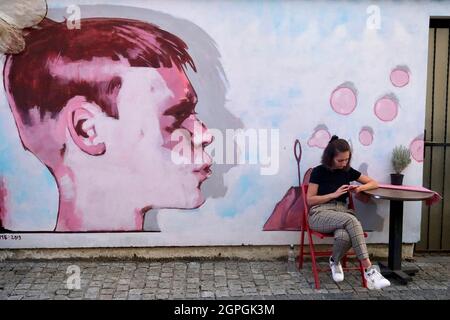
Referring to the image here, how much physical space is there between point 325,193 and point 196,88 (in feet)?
6.02

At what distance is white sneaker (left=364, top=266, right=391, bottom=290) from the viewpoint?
479 cm

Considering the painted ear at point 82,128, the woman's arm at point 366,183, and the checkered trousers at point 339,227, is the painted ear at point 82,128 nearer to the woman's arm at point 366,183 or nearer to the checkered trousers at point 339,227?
the checkered trousers at point 339,227

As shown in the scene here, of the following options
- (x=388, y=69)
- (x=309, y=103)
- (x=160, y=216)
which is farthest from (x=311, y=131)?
(x=160, y=216)

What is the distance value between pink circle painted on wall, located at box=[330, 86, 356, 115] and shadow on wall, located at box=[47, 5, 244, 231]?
109cm

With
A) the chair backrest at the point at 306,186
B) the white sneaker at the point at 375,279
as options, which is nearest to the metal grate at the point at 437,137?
the chair backrest at the point at 306,186

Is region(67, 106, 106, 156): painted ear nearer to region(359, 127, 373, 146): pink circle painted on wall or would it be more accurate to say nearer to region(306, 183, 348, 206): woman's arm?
region(306, 183, 348, 206): woman's arm

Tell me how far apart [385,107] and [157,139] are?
2631mm

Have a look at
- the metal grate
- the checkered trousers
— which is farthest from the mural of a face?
the metal grate

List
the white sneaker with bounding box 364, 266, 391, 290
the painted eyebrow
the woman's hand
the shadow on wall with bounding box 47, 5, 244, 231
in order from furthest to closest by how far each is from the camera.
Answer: the painted eyebrow → the shadow on wall with bounding box 47, 5, 244, 231 → the woman's hand → the white sneaker with bounding box 364, 266, 391, 290

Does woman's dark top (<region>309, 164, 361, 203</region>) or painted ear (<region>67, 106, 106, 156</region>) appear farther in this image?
painted ear (<region>67, 106, 106, 156</region>)

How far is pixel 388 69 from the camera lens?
5633mm

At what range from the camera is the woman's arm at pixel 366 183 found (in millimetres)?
5127

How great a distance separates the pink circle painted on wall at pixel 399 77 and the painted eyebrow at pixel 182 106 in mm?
2279

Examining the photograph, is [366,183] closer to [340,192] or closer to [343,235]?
[340,192]
